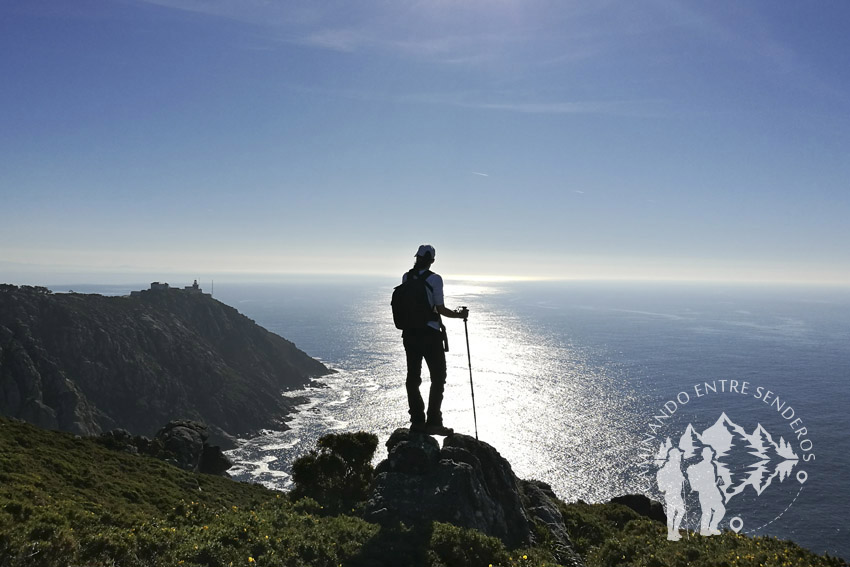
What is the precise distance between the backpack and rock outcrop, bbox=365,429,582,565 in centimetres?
431

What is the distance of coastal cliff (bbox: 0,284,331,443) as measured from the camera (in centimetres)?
9625

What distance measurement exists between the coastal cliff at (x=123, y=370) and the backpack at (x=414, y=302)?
109757 mm

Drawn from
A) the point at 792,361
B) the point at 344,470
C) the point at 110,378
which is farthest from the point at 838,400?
the point at 110,378

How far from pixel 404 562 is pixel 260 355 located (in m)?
166

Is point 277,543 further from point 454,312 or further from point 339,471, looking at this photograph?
point 339,471

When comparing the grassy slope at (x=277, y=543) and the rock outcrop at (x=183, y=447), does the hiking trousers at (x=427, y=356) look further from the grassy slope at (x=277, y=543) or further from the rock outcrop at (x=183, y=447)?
the rock outcrop at (x=183, y=447)

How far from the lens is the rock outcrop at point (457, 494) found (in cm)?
1215

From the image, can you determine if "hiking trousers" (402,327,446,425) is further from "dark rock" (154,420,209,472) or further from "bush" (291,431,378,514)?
"dark rock" (154,420,209,472)

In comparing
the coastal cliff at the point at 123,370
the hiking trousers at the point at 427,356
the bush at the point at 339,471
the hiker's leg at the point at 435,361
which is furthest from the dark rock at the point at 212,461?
the hiker's leg at the point at 435,361

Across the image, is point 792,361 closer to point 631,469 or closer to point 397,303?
point 631,469

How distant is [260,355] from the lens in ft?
532

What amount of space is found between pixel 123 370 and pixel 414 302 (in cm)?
13285

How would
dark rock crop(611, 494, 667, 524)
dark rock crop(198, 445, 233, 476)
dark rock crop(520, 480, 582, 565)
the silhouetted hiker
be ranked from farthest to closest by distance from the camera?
dark rock crop(198, 445, 233, 476) < dark rock crop(611, 494, 667, 524) < dark rock crop(520, 480, 582, 565) < the silhouetted hiker

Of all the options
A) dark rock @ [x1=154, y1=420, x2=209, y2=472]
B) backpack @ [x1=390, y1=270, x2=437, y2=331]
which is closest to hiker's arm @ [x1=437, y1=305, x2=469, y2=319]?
backpack @ [x1=390, y1=270, x2=437, y2=331]
